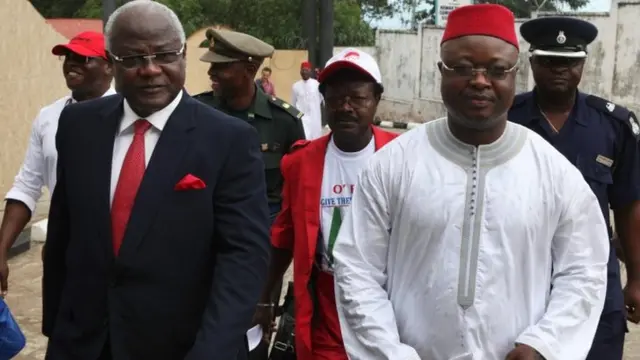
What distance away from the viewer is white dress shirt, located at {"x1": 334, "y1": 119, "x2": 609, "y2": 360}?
8.48 ft

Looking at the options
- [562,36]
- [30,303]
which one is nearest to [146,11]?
[562,36]

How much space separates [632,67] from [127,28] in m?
17.5

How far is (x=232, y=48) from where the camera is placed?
4914 millimetres

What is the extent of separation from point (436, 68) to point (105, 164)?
68.8 ft

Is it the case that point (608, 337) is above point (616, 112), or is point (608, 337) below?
below

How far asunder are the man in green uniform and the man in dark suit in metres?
1.87

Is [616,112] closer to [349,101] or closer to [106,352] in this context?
[349,101]

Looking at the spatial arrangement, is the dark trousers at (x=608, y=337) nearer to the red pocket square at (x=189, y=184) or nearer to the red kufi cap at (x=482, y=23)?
the red kufi cap at (x=482, y=23)

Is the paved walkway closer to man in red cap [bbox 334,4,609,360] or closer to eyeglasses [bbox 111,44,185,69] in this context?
eyeglasses [bbox 111,44,185,69]

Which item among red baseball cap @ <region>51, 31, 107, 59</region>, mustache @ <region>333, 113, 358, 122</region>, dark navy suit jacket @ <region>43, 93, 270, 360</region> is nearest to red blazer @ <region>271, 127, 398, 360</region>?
mustache @ <region>333, 113, 358, 122</region>

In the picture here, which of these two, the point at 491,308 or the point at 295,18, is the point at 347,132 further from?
the point at 295,18

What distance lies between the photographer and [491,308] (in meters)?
2.58

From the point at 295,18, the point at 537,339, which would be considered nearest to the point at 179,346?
the point at 537,339

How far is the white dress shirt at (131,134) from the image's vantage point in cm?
293
